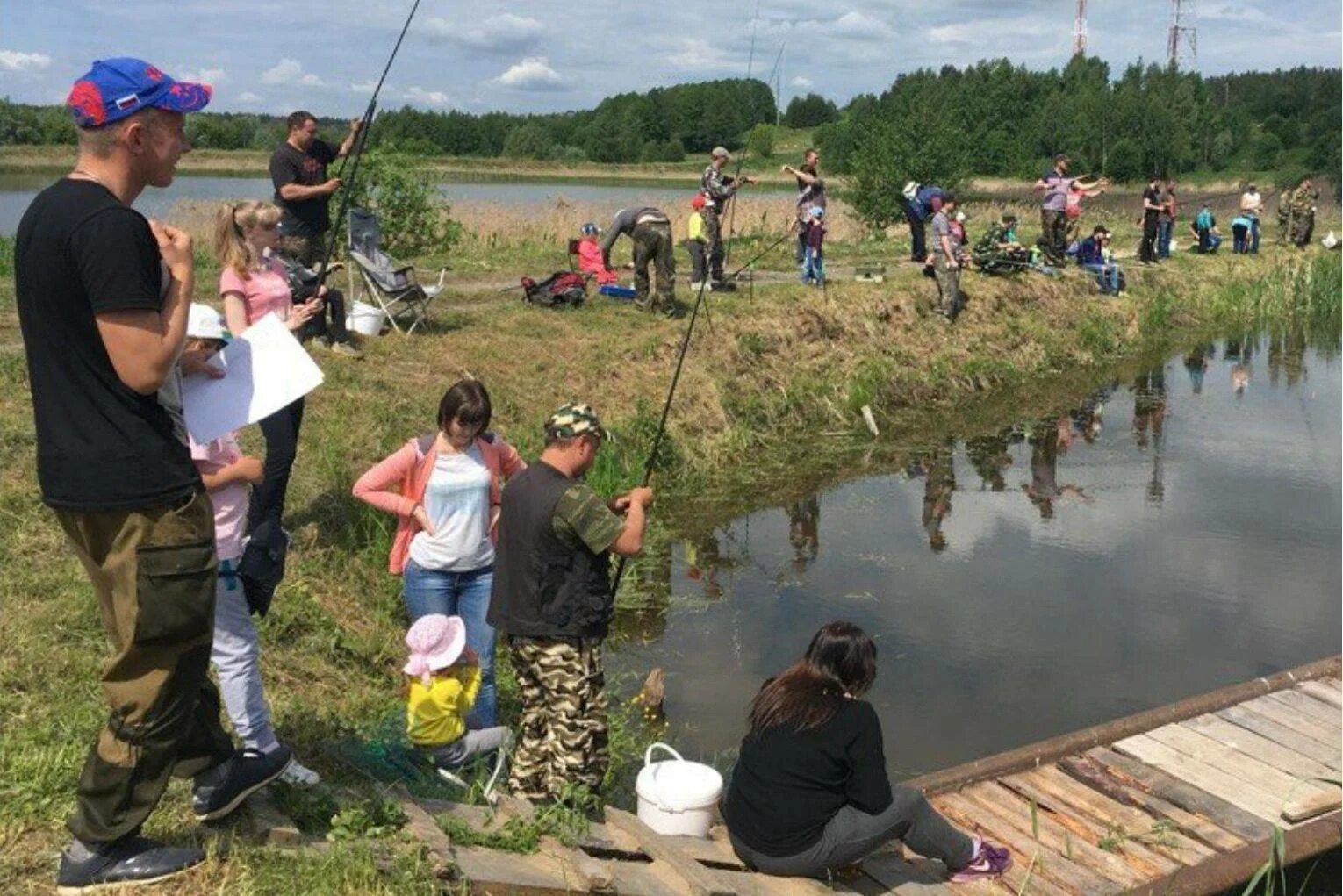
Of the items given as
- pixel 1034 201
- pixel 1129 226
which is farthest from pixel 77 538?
pixel 1034 201

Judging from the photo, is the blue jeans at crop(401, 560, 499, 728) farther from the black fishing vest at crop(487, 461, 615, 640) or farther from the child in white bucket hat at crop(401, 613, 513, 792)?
the black fishing vest at crop(487, 461, 615, 640)

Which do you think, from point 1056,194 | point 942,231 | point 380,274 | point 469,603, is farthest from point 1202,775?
point 1056,194

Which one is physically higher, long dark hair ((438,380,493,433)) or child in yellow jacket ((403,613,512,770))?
long dark hair ((438,380,493,433))

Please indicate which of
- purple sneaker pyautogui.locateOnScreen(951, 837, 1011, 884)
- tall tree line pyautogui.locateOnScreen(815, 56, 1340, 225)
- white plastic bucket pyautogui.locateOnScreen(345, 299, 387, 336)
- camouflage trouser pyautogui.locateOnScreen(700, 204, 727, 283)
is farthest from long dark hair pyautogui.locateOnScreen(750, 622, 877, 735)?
tall tree line pyautogui.locateOnScreen(815, 56, 1340, 225)

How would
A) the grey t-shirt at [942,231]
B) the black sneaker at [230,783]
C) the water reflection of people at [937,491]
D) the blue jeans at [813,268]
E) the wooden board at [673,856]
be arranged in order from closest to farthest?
the black sneaker at [230,783]
the wooden board at [673,856]
the water reflection of people at [937,491]
the grey t-shirt at [942,231]
the blue jeans at [813,268]

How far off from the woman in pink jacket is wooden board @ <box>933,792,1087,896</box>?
6.54 ft

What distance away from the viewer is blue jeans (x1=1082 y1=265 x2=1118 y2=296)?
20.2 metres

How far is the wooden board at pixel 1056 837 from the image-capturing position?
201 inches

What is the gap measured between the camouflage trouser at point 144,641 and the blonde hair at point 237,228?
3055mm

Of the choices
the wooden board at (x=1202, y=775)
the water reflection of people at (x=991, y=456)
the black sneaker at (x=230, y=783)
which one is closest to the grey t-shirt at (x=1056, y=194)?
the water reflection of people at (x=991, y=456)

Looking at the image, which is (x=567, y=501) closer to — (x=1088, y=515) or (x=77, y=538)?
(x=77, y=538)

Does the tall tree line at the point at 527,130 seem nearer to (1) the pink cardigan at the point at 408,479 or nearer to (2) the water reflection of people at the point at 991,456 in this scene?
(2) the water reflection of people at the point at 991,456

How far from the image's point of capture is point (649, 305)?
554 inches

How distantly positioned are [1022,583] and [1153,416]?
22.6 ft
